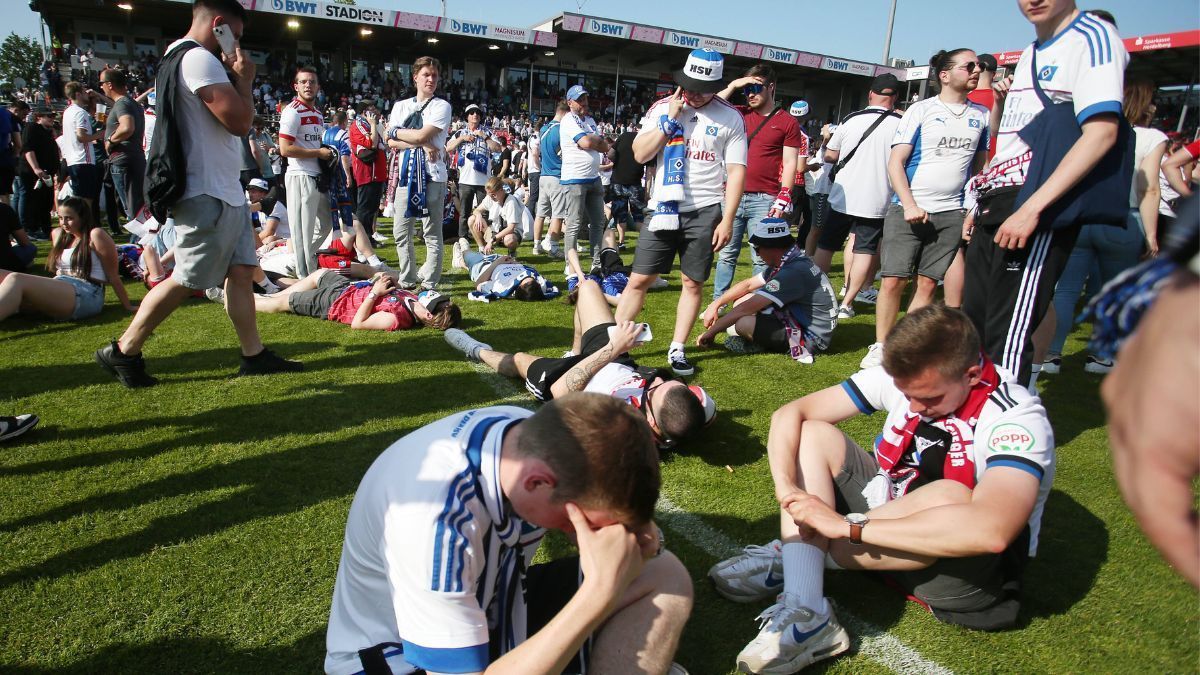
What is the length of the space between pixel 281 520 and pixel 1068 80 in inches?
162

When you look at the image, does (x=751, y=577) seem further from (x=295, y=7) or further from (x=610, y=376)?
(x=295, y=7)

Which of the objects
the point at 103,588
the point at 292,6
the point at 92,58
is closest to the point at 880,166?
the point at 103,588

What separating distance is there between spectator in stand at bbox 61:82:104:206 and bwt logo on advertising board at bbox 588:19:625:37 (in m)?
28.1

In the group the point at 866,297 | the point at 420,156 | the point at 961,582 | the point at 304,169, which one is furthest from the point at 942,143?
the point at 304,169

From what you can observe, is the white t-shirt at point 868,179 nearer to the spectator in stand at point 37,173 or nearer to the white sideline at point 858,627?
the white sideline at point 858,627

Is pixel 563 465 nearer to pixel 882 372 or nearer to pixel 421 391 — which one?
pixel 882 372

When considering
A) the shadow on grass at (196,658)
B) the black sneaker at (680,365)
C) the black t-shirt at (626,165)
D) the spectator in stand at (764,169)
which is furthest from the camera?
the black t-shirt at (626,165)

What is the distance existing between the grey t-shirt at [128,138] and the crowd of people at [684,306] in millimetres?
36

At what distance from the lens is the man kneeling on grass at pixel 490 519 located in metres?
1.44

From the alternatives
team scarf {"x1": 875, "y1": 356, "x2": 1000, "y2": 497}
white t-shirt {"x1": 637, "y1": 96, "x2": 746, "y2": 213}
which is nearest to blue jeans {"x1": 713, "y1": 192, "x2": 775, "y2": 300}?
white t-shirt {"x1": 637, "y1": 96, "x2": 746, "y2": 213}

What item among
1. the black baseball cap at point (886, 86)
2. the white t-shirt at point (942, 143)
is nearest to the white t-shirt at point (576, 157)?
the black baseball cap at point (886, 86)

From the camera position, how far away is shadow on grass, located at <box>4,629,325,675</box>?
2178 millimetres

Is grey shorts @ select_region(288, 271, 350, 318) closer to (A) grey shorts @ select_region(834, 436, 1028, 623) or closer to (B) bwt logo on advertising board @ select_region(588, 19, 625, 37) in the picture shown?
(A) grey shorts @ select_region(834, 436, 1028, 623)

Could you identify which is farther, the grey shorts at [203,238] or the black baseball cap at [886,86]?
the black baseball cap at [886,86]
